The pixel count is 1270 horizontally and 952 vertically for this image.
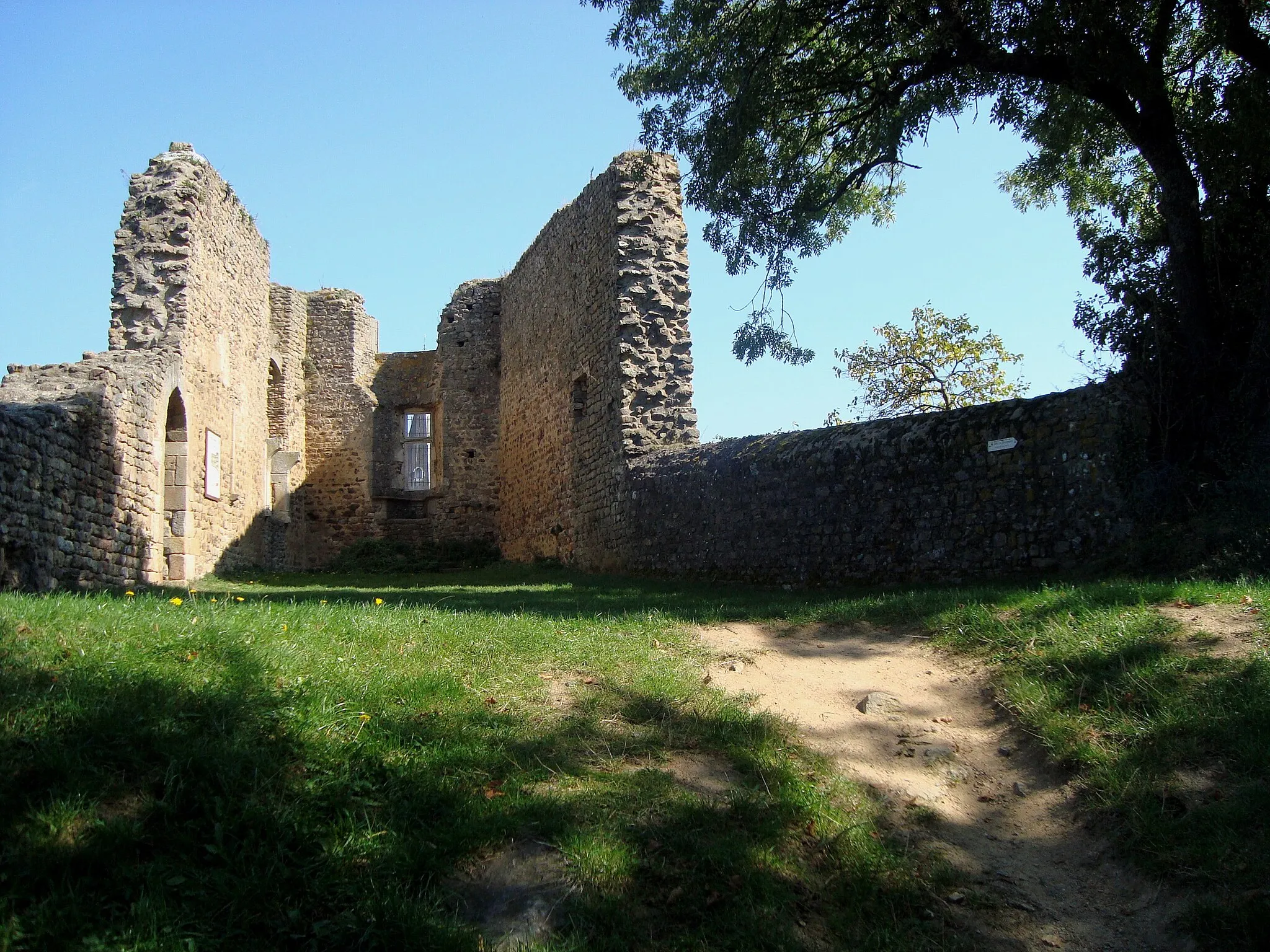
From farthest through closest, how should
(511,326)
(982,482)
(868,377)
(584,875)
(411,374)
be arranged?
(868,377)
(411,374)
(511,326)
(982,482)
(584,875)

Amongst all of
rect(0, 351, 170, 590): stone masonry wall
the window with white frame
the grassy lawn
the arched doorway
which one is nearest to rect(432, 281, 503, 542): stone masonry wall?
the window with white frame

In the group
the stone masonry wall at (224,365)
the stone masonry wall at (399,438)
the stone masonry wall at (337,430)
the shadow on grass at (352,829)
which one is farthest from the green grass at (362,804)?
the stone masonry wall at (337,430)

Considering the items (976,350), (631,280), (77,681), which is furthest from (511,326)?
(77,681)

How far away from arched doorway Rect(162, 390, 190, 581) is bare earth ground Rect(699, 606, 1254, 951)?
9.74 meters

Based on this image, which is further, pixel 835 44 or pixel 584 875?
pixel 835 44

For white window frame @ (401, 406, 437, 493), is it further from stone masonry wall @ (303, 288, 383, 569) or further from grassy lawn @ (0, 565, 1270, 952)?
grassy lawn @ (0, 565, 1270, 952)

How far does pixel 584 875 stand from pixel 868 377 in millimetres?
22967

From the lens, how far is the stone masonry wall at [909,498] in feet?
28.2

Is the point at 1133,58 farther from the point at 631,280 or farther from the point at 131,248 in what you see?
the point at 131,248

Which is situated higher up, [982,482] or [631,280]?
[631,280]

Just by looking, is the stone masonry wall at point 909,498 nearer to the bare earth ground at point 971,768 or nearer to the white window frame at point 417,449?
the bare earth ground at point 971,768

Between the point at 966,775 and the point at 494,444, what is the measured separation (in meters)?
17.6

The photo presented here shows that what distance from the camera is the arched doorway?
532 inches

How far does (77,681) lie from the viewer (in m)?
4.09
